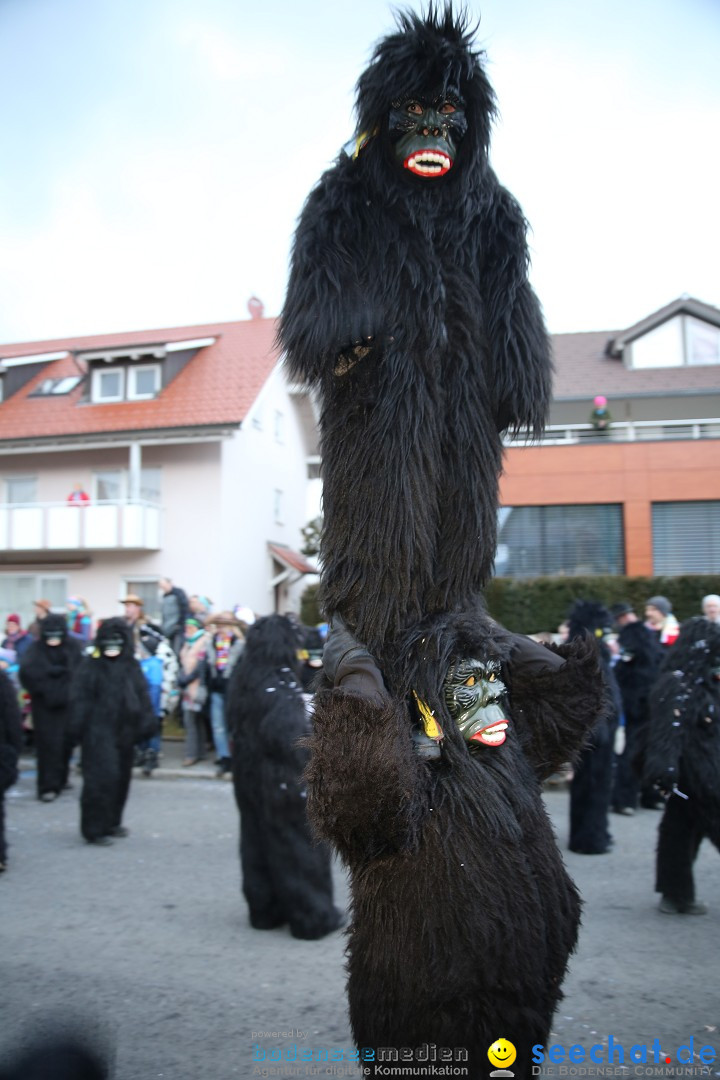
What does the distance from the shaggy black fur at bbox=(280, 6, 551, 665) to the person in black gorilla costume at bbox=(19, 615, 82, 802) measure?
8679mm

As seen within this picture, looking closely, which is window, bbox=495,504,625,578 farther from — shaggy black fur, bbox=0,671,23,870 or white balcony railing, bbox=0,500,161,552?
shaggy black fur, bbox=0,671,23,870

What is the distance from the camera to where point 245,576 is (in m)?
23.0

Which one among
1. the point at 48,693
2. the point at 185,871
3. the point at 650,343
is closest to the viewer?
the point at 185,871

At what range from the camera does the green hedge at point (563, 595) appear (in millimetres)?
18625

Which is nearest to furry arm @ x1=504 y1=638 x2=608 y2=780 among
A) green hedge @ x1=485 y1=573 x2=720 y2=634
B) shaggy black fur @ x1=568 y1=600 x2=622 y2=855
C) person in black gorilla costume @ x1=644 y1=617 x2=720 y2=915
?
person in black gorilla costume @ x1=644 y1=617 x2=720 y2=915

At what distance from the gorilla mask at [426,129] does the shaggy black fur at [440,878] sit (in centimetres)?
123

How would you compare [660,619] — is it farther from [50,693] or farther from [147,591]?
[147,591]

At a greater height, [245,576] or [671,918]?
[245,576]

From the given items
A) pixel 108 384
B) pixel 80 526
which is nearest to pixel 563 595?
pixel 80 526

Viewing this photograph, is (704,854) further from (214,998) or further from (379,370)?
(379,370)

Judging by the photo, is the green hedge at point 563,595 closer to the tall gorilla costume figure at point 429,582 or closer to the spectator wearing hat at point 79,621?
the spectator wearing hat at point 79,621

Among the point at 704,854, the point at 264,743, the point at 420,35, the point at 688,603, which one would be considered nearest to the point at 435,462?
the point at 420,35

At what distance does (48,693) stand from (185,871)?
399 cm

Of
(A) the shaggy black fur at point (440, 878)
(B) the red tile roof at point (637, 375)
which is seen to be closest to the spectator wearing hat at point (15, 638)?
(A) the shaggy black fur at point (440, 878)
